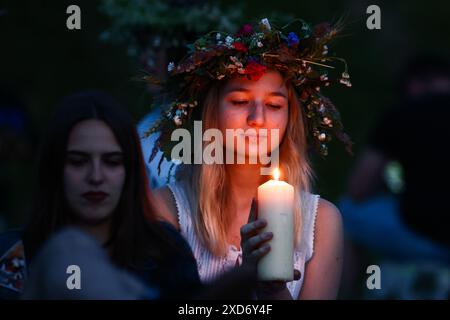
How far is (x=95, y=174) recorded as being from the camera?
4.11 m

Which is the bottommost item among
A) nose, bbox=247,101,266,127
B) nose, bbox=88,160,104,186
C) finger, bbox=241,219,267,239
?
finger, bbox=241,219,267,239

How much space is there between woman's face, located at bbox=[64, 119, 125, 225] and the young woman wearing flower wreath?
570mm

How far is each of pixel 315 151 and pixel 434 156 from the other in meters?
1.90

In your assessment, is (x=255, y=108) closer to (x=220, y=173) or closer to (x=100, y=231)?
(x=220, y=173)

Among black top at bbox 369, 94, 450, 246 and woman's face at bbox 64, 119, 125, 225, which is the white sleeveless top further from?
black top at bbox 369, 94, 450, 246

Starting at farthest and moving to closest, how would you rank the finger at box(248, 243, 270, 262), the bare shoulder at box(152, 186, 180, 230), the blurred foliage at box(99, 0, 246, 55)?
1. the blurred foliage at box(99, 0, 246, 55)
2. the bare shoulder at box(152, 186, 180, 230)
3. the finger at box(248, 243, 270, 262)

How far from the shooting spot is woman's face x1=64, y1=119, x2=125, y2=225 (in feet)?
13.5

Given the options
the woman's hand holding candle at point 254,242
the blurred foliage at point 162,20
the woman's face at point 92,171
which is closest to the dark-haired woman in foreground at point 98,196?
the woman's face at point 92,171

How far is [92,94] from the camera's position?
13.9ft

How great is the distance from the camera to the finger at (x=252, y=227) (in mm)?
3936

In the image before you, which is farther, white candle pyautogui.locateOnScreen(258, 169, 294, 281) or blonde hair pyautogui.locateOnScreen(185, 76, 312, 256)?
blonde hair pyautogui.locateOnScreen(185, 76, 312, 256)

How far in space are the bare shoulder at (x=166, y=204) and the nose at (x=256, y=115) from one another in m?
0.51

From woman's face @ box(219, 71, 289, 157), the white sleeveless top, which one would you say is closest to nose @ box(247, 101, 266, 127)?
woman's face @ box(219, 71, 289, 157)
